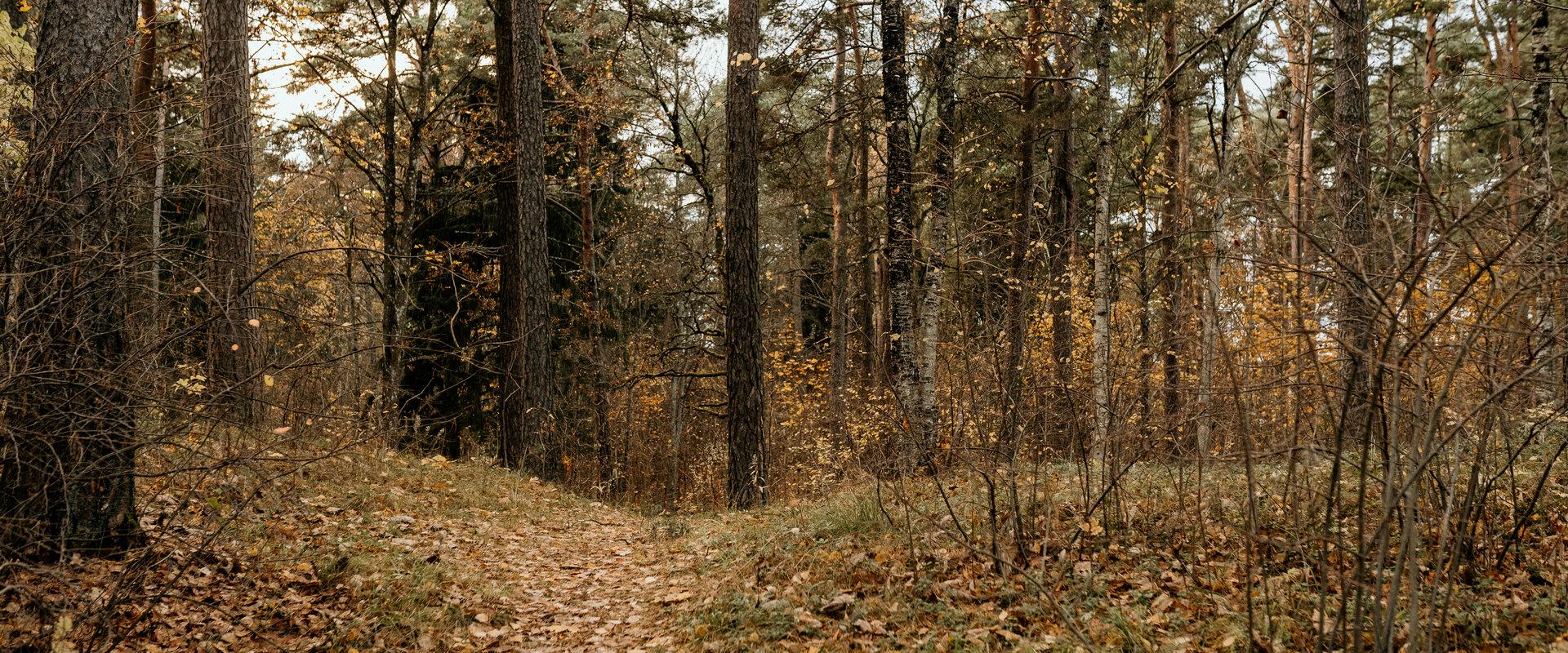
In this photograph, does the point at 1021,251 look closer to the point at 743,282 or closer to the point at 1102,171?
the point at 1102,171

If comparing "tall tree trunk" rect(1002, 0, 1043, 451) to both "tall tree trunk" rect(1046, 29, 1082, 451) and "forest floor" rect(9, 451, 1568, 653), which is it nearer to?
"tall tree trunk" rect(1046, 29, 1082, 451)

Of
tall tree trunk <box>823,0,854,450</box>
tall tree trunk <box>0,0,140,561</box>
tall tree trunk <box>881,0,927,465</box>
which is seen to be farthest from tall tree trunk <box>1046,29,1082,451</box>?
tall tree trunk <box>0,0,140,561</box>

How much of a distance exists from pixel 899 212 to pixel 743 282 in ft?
6.63

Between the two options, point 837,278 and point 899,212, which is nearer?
point 899,212

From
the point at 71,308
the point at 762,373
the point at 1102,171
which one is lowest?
the point at 762,373

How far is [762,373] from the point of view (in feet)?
33.0

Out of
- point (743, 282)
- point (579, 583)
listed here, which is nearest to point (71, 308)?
point (579, 583)

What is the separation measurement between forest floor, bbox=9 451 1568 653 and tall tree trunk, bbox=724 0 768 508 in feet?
8.34

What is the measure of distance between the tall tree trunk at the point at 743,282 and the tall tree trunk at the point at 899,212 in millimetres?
1593

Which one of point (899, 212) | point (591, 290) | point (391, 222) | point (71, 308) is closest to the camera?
point (71, 308)

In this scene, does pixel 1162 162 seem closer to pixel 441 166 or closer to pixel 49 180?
pixel 441 166

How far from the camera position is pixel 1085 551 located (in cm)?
532

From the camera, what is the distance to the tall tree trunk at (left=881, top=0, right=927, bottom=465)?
9.69m

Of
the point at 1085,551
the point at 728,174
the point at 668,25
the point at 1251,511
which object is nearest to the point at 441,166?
the point at 668,25
